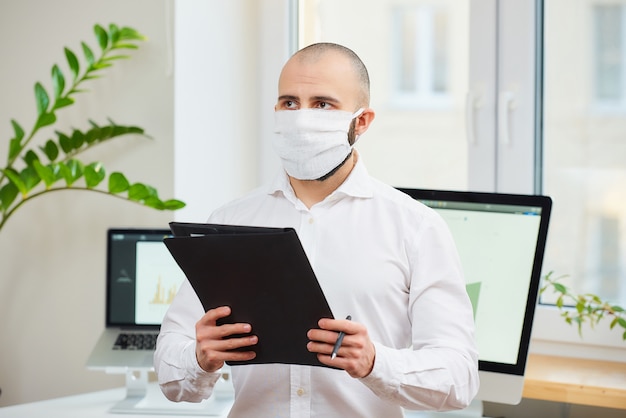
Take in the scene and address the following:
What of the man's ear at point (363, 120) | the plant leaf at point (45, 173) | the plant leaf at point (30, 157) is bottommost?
the plant leaf at point (45, 173)

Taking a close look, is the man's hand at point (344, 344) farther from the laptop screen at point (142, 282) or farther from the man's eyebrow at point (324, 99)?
the laptop screen at point (142, 282)

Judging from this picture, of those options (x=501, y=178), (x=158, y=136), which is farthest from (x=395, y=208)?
(x=158, y=136)

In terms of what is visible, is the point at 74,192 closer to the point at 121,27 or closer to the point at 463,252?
the point at 121,27

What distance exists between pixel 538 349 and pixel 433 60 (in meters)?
5.36

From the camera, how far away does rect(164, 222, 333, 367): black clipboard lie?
1.26m

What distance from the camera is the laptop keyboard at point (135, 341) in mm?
2137

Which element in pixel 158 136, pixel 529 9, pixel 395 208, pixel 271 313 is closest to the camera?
pixel 271 313

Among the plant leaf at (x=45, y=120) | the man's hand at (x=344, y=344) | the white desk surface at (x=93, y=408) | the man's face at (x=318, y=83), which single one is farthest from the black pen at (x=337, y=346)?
the plant leaf at (x=45, y=120)

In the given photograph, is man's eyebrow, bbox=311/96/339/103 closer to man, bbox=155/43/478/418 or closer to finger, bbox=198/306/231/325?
man, bbox=155/43/478/418

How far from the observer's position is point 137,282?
2.21m

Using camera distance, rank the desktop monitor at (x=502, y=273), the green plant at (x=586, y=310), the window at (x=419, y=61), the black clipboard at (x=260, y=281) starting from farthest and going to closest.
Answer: the window at (x=419, y=61) < the green plant at (x=586, y=310) < the desktop monitor at (x=502, y=273) < the black clipboard at (x=260, y=281)

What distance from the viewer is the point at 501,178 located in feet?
7.48

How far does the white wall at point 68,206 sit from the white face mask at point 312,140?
3.05 ft

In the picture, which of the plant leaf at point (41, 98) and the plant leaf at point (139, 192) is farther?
the plant leaf at point (41, 98)
